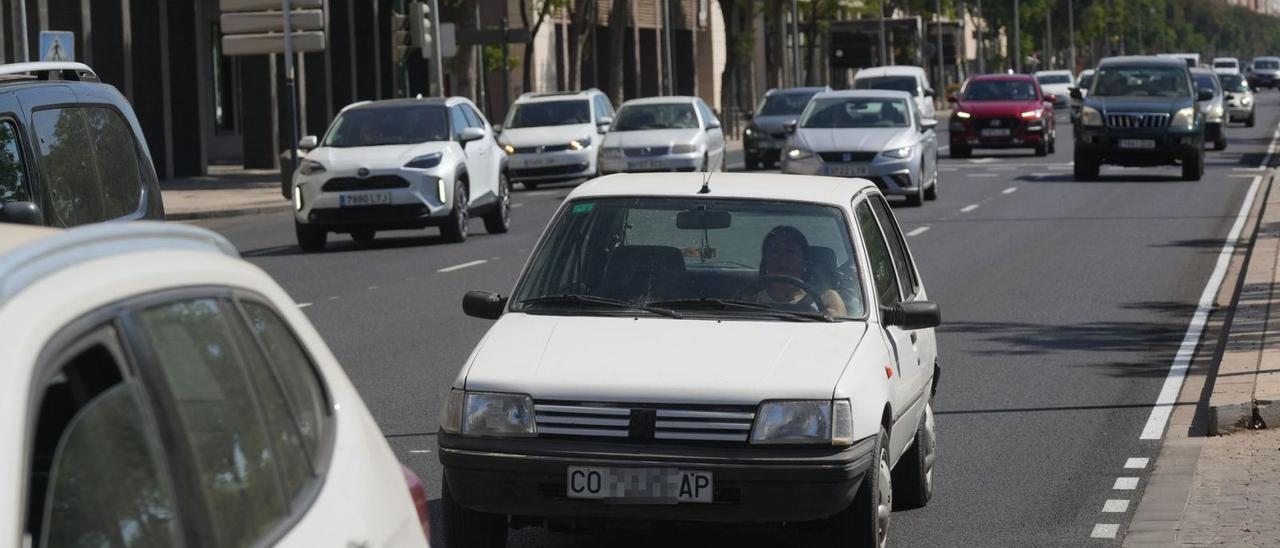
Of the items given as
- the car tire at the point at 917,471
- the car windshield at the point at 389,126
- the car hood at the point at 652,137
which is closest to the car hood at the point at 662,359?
the car tire at the point at 917,471

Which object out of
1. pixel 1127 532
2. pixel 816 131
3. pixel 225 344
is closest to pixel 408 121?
pixel 816 131

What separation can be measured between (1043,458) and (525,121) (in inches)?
1095

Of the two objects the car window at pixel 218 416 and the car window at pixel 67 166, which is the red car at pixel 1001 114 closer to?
the car window at pixel 67 166

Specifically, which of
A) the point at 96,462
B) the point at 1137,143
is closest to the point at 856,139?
the point at 1137,143

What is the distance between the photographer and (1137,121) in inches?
1297

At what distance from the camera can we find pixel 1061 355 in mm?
13273

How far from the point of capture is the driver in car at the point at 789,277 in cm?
741

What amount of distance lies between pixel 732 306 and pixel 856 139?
21.4 meters

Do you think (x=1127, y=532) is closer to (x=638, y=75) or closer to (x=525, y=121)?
(x=525, y=121)

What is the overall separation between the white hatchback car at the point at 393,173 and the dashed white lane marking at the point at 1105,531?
1533 centimetres

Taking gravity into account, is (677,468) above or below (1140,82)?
below

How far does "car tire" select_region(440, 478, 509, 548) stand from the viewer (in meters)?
6.66

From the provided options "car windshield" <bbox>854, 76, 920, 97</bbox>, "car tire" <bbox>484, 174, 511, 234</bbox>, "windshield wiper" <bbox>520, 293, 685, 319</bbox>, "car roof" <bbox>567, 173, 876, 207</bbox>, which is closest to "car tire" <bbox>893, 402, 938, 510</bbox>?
"car roof" <bbox>567, 173, 876, 207</bbox>

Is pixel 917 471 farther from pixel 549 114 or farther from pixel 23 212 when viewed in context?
pixel 549 114
